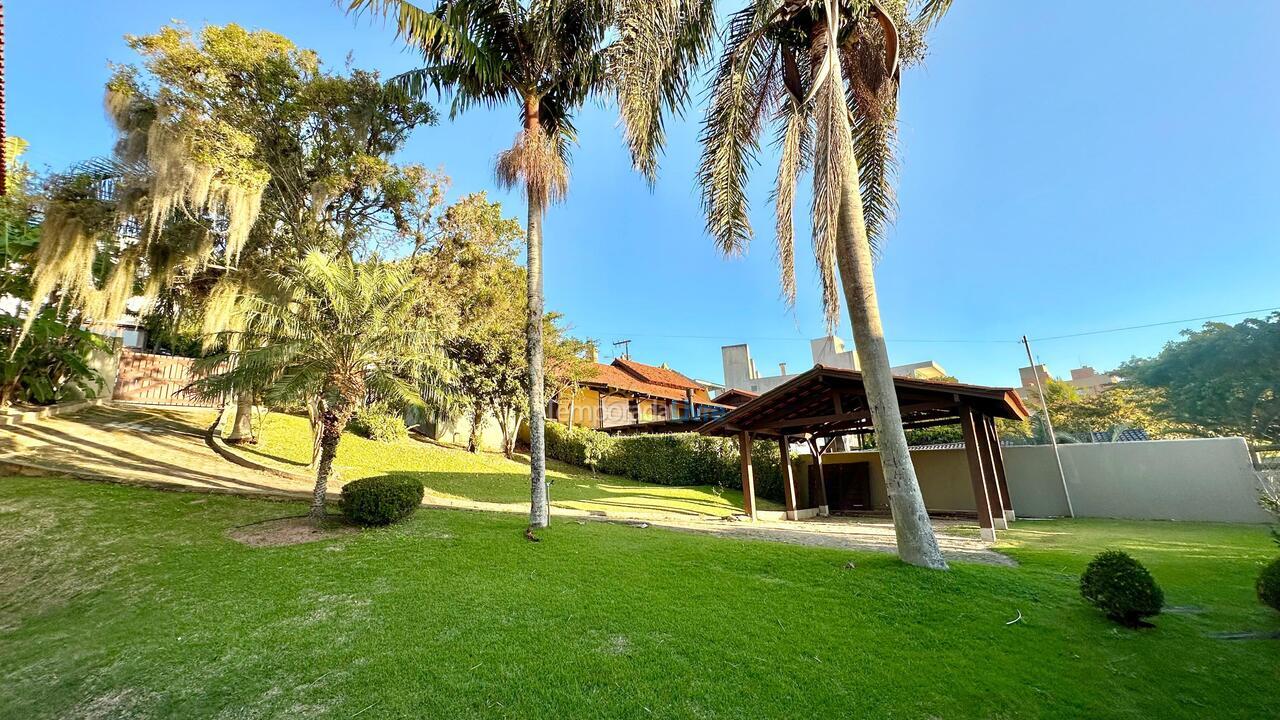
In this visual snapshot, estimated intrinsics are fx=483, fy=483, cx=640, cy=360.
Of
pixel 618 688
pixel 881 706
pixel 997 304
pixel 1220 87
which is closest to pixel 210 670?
pixel 618 688

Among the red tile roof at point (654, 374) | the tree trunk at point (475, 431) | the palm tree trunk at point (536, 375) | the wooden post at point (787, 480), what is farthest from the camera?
the red tile roof at point (654, 374)

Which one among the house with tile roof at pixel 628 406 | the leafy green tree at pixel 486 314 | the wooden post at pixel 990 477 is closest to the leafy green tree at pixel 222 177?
the leafy green tree at pixel 486 314

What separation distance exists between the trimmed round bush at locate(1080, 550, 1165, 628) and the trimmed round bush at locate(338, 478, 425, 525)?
30.2 feet

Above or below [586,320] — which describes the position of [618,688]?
below

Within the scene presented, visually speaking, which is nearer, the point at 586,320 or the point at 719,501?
the point at 719,501

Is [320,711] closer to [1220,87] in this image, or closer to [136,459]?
[136,459]

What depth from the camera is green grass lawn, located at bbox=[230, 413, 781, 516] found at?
13.8m

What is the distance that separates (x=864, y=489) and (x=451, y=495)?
13929mm

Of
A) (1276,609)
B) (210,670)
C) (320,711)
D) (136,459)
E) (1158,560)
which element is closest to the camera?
(320,711)

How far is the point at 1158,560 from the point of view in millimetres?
7504

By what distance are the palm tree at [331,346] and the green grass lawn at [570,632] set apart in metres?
2.21

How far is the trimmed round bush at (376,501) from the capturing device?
785 cm

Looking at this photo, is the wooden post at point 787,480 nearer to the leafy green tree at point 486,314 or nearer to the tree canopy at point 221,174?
the leafy green tree at point 486,314

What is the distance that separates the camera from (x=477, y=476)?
16109mm
